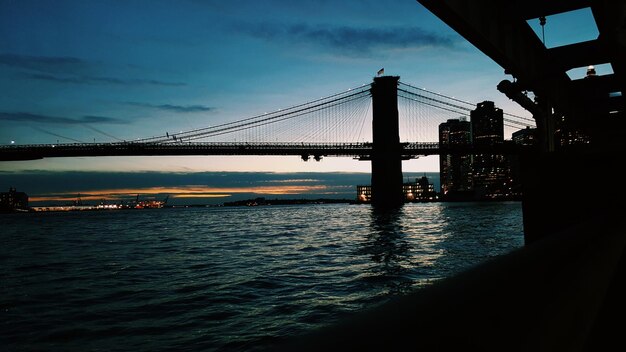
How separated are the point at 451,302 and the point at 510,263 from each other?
33.5 inches

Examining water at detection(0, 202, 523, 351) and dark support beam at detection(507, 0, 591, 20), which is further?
dark support beam at detection(507, 0, 591, 20)

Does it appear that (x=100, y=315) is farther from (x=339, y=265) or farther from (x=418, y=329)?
(x=418, y=329)

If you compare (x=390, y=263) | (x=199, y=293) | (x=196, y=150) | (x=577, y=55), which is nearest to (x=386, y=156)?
(x=196, y=150)

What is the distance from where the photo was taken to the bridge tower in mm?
65812

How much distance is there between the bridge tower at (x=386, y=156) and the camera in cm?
6581

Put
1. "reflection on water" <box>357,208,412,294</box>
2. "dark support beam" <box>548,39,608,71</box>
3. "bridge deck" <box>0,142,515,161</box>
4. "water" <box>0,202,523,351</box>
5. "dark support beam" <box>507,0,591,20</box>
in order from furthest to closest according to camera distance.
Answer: "bridge deck" <box>0,142,515,161</box>, "dark support beam" <box>548,39,608,71</box>, "reflection on water" <box>357,208,412,294</box>, "dark support beam" <box>507,0,591,20</box>, "water" <box>0,202,523,351</box>

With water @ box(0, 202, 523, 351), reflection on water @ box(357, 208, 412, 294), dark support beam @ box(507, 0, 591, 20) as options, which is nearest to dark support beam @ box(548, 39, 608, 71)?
dark support beam @ box(507, 0, 591, 20)

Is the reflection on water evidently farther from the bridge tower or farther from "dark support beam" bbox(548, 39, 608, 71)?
the bridge tower

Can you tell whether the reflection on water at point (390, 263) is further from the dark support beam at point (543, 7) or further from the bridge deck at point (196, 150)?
the bridge deck at point (196, 150)

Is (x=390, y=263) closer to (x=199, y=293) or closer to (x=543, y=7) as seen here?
(x=199, y=293)

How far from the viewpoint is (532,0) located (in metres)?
7.05

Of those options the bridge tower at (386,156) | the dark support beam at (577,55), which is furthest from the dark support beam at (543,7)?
the bridge tower at (386,156)

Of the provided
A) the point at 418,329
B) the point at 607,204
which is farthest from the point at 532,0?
the point at 418,329

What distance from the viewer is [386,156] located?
218ft
